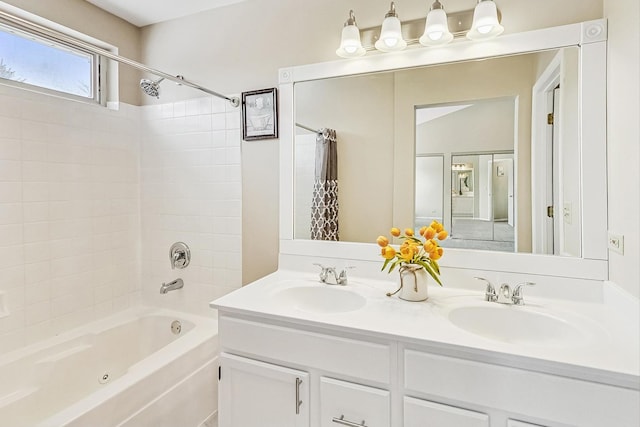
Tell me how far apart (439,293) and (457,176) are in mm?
564

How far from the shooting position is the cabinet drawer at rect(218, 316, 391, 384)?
1.18 meters

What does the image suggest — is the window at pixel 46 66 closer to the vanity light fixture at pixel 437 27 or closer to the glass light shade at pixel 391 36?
the glass light shade at pixel 391 36

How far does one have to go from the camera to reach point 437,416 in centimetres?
108

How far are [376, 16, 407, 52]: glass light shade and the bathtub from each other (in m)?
1.83

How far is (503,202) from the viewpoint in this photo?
1562mm

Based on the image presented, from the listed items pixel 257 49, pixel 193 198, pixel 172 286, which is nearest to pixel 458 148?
pixel 257 49

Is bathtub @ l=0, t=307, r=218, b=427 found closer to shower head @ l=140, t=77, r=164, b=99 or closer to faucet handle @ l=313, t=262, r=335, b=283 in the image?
faucet handle @ l=313, t=262, r=335, b=283

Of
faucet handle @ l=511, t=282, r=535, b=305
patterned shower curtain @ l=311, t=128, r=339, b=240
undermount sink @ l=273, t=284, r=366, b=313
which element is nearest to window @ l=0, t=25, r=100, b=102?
patterned shower curtain @ l=311, t=128, r=339, b=240

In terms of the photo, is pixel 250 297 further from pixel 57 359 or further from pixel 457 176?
pixel 57 359

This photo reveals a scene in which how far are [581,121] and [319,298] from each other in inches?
Answer: 55.0

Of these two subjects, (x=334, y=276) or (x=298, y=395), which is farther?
(x=334, y=276)

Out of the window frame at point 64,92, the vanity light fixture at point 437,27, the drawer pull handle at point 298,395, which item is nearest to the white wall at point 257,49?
the vanity light fixture at point 437,27

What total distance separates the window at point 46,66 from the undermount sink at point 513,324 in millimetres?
2553

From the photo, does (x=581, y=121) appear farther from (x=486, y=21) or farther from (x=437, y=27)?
(x=437, y=27)
